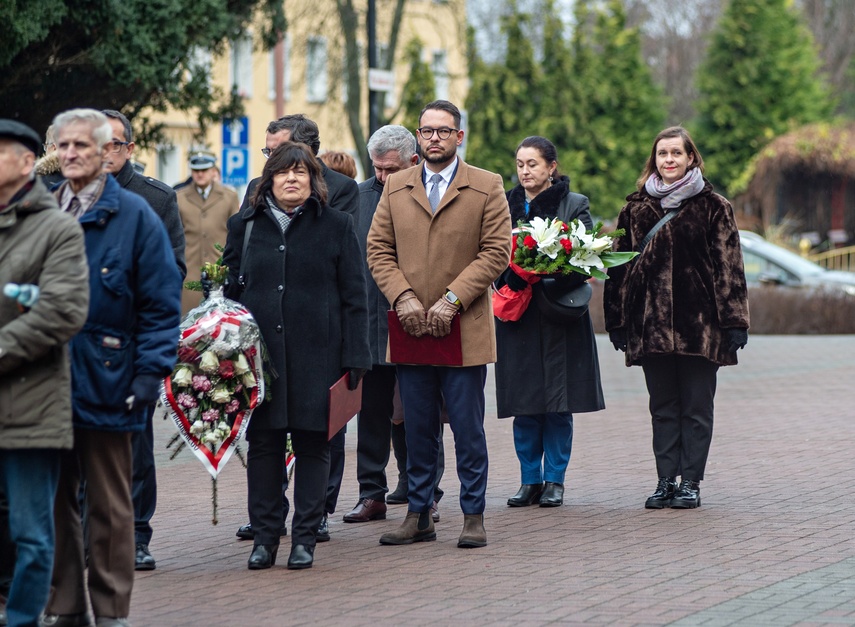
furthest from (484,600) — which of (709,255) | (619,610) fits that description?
(709,255)

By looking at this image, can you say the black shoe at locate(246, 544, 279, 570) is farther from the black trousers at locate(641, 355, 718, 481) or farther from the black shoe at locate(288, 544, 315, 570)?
the black trousers at locate(641, 355, 718, 481)

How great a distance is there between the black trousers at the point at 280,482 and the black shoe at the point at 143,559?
493mm

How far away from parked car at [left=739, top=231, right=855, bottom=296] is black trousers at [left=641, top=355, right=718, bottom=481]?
667 inches

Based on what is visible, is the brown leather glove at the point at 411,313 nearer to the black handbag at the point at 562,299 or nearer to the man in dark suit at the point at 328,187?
the man in dark suit at the point at 328,187

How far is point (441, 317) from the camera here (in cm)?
725

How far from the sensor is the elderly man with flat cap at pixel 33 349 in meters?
5.06

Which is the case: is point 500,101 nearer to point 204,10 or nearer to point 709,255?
point 204,10

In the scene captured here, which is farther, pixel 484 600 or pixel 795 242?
pixel 795 242

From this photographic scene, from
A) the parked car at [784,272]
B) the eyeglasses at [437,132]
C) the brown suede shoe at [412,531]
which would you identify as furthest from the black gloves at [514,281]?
the parked car at [784,272]

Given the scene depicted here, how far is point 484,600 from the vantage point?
6191 mm

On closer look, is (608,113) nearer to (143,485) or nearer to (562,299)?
(562,299)

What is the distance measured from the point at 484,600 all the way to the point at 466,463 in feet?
4.47

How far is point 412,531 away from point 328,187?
179 cm

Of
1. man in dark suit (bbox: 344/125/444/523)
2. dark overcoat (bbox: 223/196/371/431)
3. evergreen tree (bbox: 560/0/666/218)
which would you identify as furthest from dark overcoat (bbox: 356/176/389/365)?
evergreen tree (bbox: 560/0/666/218)
